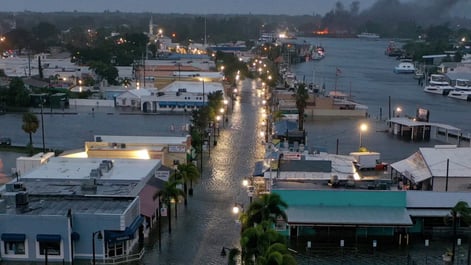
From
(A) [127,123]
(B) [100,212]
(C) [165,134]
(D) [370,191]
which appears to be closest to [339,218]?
(D) [370,191]

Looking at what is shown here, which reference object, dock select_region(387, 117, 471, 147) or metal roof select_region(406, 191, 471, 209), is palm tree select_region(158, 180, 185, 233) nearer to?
metal roof select_region(406, 191, 471, 209)

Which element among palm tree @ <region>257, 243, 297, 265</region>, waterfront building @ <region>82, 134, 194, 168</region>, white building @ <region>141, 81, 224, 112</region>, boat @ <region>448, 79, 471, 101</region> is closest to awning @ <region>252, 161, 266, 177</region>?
waterfront building @ <region>82, 134, 194, 168</region>

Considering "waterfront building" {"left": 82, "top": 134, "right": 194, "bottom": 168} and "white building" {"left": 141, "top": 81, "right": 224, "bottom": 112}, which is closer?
"waterfront building" {"left": 82, "top": 134, "right": 194, "bottom": 168}

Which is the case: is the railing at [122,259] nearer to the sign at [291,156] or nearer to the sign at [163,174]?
A: the sign at [163,174]

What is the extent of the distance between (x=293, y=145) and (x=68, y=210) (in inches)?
202

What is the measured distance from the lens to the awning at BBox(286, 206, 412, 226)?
684 cm

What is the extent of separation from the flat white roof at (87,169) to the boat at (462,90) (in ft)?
51.7

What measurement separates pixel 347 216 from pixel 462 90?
16.5m

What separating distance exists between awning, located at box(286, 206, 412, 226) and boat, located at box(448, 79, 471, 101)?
50.8 feet

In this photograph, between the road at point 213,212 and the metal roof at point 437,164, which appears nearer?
the road at point 213,212

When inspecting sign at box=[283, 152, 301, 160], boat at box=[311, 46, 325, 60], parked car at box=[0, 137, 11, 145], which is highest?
boat at box=[311, 46, 325, 60]

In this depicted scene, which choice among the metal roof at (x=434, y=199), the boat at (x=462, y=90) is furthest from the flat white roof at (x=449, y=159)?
the boat at (x=462, y=90)

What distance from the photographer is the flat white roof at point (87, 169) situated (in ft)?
24.6

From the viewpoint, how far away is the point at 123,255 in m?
6.29
